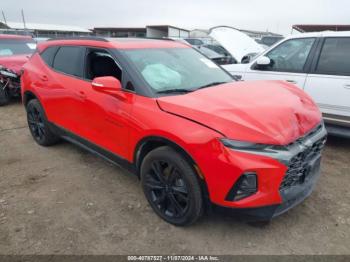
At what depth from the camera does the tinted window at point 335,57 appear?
450 cm

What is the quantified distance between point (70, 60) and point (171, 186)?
2.29 m

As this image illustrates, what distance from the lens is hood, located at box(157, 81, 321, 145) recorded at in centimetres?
243

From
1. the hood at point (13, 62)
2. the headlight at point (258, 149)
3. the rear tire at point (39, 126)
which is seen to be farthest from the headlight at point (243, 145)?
the hood at point (13, 62)

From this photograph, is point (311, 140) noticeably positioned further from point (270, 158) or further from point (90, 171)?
point (90, 171)

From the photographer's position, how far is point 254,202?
2436 mm

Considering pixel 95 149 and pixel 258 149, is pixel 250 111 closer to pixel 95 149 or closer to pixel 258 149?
pixel 258 149

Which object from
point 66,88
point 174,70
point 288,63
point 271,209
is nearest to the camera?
point 271,209

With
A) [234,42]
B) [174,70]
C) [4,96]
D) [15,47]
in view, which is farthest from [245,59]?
[15,47]

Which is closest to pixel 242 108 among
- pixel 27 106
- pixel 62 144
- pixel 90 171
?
pixel 90 171

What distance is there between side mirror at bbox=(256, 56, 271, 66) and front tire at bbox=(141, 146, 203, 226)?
313 cm

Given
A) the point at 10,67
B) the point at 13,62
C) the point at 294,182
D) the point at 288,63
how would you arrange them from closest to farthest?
1. the point at 294,182
2. the point at 288,63
3. the point at 10,67
4. the point at 13,62

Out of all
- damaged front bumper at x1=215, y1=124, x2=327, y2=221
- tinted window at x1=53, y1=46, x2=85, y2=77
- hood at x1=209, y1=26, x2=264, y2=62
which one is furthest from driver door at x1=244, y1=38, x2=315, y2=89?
tinted window at x1=53, y1=46, x2=85, y2=77

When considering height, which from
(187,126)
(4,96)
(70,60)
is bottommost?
(4,96)

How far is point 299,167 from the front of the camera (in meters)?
2.59
